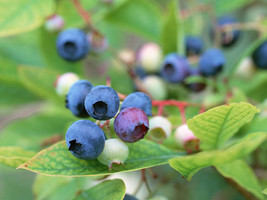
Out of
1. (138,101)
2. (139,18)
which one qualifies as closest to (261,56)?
(139,18)

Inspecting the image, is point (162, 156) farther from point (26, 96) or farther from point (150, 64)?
point (26, 96)

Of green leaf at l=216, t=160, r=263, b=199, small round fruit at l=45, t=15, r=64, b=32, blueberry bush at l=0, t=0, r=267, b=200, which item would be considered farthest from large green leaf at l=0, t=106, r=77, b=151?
green leaf at l=216, t=160, r=263, b=199

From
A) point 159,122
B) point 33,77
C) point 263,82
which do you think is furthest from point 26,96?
point 263,82

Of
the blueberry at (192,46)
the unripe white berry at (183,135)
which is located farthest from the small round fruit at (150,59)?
the unripe white berry at (183,135)

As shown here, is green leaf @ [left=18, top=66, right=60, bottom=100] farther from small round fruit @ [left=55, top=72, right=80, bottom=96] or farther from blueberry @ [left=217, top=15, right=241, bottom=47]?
blueberry @ [left=217, top=15, right=241, bottom=47]

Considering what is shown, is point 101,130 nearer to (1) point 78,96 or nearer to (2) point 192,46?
(1) point 78,96

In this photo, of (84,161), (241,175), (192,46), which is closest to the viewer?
(84,161)

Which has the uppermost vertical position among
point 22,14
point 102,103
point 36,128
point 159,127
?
point 22,14
